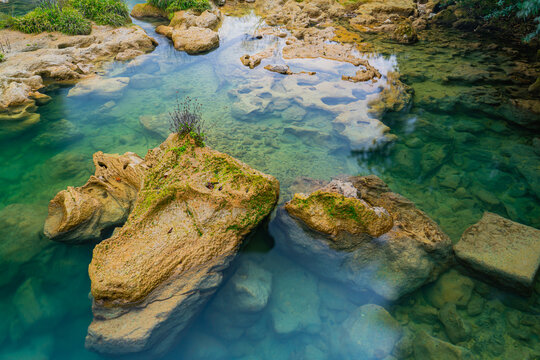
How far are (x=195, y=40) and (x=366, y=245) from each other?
42.5ft

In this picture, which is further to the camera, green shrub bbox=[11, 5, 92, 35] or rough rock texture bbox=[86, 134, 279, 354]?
green shrub bbox=[11, 5, 92, 35]

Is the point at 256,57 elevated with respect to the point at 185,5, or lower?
lower

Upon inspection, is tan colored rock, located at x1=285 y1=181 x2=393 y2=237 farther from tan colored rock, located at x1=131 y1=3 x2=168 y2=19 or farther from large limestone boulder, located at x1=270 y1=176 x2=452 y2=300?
tan colored rock, located at x1=131 y1=3 x2=168 y2=19

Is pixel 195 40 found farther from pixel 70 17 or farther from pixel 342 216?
pixel 342 216

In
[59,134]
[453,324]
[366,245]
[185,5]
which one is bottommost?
[453,324]

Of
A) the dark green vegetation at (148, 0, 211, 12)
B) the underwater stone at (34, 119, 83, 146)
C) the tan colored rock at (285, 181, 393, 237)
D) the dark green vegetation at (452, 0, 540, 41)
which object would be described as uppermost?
the dark green vegetation at (452, 0, 540, 41)

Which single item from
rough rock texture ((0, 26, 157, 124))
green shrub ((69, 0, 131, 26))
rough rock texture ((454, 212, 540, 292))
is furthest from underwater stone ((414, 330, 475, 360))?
green shrub ((69, 0, 131, 26))

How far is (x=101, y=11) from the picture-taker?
614 inches

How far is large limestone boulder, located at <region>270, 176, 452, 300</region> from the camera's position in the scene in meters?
4.71

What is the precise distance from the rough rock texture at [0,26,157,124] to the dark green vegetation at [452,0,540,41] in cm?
1294

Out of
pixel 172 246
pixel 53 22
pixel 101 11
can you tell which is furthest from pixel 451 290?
pixel 101 11

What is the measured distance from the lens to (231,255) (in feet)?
15.3

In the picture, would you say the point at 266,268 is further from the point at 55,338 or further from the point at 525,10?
the point at 525,10

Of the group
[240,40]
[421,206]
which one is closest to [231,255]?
[421,206]
